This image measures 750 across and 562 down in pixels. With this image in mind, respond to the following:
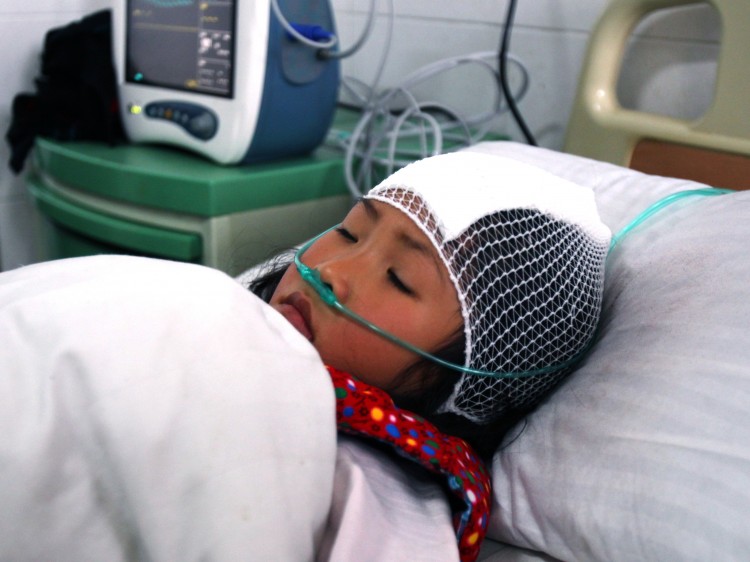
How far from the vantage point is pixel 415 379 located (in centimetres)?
83

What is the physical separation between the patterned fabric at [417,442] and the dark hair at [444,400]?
8 cm

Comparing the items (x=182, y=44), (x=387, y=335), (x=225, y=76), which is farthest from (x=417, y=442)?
(x=182, y=44)

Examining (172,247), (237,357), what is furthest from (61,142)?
(237,357)

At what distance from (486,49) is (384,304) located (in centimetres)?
100

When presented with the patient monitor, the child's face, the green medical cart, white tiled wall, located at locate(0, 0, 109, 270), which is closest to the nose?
the child's face

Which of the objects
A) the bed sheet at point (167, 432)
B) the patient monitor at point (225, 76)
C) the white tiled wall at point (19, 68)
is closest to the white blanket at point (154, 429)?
the bed sheet at point (167, 432)

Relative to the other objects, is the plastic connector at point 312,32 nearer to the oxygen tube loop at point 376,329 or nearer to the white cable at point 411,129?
the white cable at point 411,129

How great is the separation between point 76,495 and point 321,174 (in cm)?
101

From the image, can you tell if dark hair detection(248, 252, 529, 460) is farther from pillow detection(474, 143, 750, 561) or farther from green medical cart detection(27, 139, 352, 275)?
green medical cart detection(27, 139, 352, 275)

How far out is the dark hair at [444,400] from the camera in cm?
82

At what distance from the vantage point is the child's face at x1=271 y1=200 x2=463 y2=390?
0.80 m

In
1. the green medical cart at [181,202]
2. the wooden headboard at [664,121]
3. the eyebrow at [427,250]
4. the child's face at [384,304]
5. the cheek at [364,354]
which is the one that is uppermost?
the wooden headboard at [664,121]

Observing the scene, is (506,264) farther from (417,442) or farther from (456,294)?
(417,442)

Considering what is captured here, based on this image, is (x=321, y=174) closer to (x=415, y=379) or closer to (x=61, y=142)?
(x=61, y=142)
